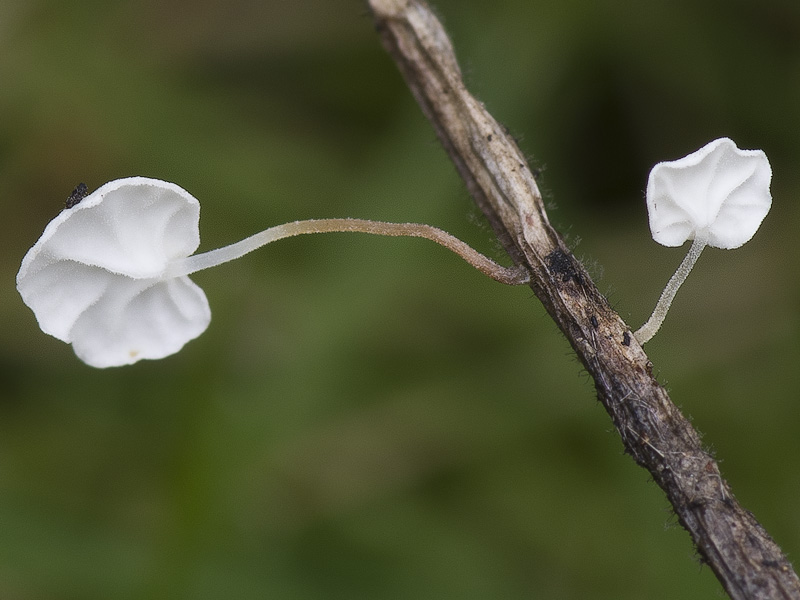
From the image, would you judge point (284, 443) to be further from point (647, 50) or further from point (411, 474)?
point (647, 50)

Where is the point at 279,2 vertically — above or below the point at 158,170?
above

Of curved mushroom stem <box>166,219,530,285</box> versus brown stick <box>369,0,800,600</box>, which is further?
curved mushroom stem <box>166,219,530,285</box>

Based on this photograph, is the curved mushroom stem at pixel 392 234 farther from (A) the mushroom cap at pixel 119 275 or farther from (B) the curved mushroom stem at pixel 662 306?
(B) the curved mushroom stem at pixel 662 306

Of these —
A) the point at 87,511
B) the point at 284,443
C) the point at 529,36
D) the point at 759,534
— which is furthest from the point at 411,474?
the point at 759,534

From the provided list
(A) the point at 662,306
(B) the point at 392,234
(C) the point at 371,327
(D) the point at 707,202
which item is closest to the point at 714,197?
(D) the point at 707,202

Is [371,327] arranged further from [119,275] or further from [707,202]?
[707,202]

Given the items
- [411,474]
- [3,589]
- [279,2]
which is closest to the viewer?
[3,589]

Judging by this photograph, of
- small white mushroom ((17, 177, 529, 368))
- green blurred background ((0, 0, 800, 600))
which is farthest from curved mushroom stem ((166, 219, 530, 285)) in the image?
green blurred background ((0, 0, 800, 600))

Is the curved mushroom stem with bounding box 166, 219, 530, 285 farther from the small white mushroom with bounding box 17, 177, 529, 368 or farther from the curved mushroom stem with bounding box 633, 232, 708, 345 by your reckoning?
the curved mushroom stem with bounding box 633, 232, 708, 345
